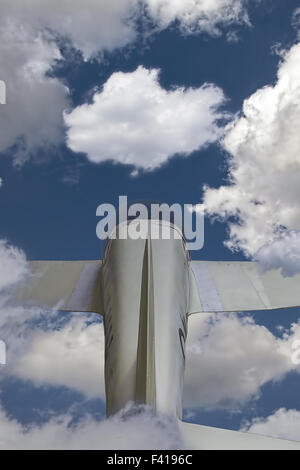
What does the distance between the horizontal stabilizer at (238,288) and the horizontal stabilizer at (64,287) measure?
328cm

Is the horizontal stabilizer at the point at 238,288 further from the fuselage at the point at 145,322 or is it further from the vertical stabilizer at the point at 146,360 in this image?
the vertical stabilizer at the point at 146,360

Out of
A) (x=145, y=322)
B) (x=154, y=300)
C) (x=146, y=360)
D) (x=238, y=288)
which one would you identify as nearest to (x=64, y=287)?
(x=154, y=300)

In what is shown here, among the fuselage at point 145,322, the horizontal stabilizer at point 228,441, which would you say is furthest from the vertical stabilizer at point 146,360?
the horizontal stabilizer at point 228,441

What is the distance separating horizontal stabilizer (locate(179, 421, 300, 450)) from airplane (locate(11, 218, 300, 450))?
0.6 inches

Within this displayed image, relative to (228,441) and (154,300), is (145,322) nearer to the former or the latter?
(154,300)

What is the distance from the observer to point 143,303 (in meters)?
8.84

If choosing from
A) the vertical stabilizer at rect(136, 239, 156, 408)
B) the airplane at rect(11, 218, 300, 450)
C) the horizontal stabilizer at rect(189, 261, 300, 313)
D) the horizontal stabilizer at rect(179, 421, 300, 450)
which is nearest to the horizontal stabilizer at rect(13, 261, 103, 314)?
the airplane at rect(11, 218, 300, 450)

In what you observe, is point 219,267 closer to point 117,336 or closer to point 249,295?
point 249,295

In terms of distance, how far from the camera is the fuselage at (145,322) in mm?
8445

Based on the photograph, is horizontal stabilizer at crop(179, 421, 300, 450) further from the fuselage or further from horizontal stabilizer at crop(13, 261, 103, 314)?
horizontal stabilizer at crop(13, 261, 103, 314)

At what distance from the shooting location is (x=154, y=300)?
10695mm

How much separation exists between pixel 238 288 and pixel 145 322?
7.55 metres
